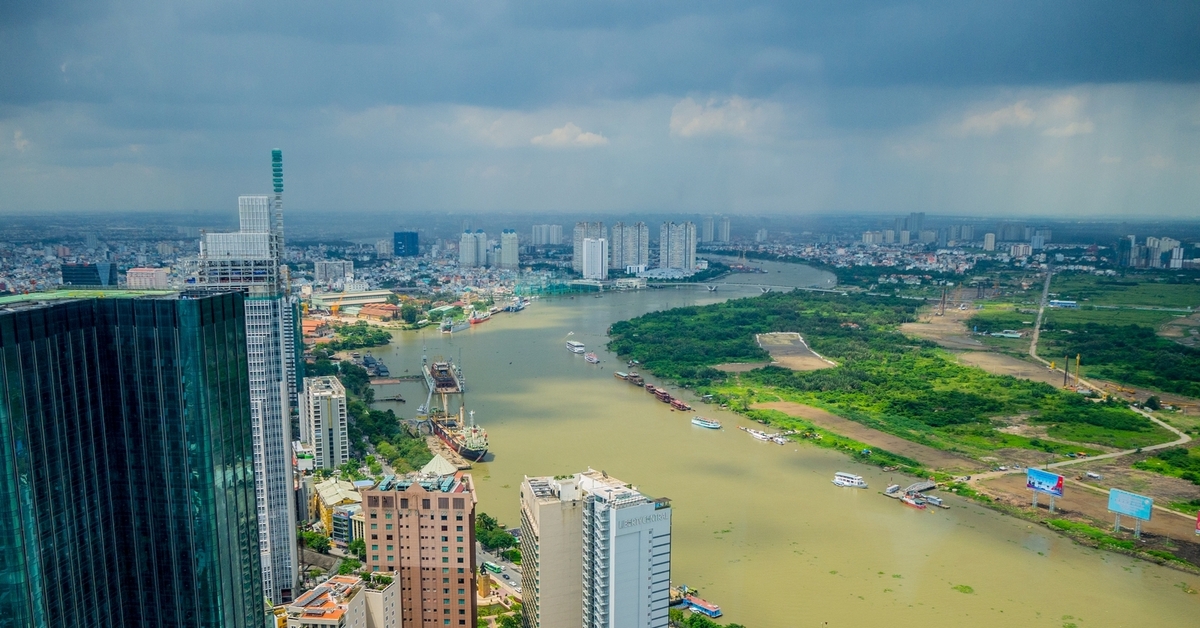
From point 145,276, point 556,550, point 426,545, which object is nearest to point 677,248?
point 145,276

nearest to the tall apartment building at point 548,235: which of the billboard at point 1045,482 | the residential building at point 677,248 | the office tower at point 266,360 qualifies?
the residential building at point 677,248

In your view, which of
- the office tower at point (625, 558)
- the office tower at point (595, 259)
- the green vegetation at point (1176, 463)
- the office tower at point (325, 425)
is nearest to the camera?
the office tower at point (625, 558)

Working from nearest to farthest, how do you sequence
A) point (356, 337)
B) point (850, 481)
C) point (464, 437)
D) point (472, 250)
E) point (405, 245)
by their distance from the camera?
A: point (850, 481)
point (464, 437)
point (356, 337)
point (472, 250)
point (405, 245)

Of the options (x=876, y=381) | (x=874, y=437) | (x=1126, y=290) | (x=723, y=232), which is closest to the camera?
(x=874, y=437)

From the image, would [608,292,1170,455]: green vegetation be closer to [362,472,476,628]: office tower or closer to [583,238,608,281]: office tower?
[362,472,476,628]: office tower

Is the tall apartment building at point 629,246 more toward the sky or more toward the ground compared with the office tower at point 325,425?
more toward the sky

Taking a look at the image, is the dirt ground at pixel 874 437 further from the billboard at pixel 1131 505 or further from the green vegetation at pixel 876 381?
the billboard at pixel 1131 505

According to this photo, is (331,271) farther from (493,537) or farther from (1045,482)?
(1045,482)

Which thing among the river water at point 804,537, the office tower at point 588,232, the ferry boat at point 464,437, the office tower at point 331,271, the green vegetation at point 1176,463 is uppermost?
the office tower at point 588,232
